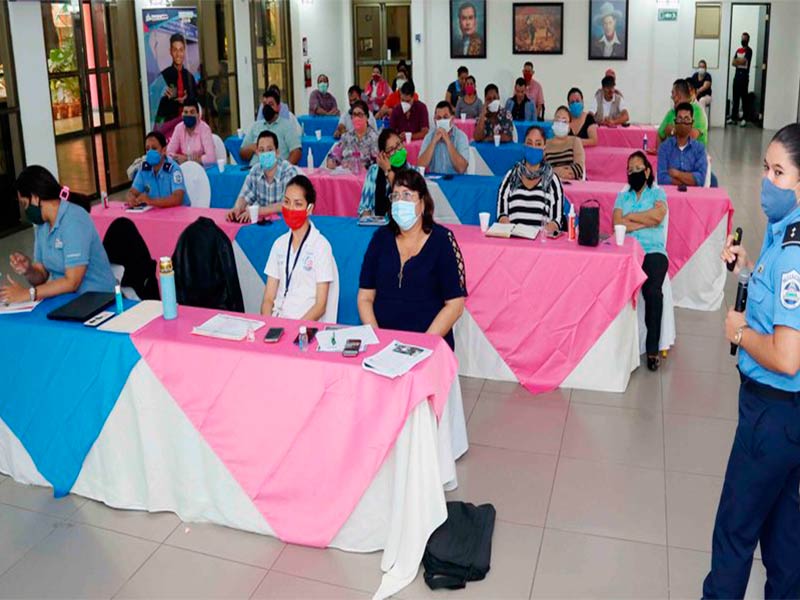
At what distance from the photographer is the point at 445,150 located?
7562mm

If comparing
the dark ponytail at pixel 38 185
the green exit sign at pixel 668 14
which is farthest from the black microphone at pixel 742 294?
the green exit sign at pixel 668 14

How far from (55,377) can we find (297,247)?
130 cm

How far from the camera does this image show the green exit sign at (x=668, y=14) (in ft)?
49.4

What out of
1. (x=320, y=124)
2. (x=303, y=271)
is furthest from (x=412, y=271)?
(x=320, y=124)

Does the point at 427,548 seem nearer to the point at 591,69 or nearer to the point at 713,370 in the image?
the point at 713,370

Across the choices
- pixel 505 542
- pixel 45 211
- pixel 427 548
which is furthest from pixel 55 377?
pixel 505 542

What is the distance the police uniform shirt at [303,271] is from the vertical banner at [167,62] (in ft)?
25.2

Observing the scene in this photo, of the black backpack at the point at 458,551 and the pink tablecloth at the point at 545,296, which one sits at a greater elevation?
the pink tablecloth at the point at 545,296

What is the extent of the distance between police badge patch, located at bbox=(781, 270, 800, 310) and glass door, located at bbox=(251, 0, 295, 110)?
515 inches

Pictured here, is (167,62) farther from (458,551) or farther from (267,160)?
(458,551)

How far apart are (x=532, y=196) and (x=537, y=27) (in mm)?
11731

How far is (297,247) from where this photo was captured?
423 centimetres

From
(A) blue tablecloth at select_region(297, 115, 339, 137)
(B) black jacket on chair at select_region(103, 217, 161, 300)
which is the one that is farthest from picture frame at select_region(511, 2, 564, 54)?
(B) black jacket on chair at select_region(103, 217, 161, 300)

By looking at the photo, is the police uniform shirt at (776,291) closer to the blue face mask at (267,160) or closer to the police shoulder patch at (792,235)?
the police shoulder patch at (792,235)
